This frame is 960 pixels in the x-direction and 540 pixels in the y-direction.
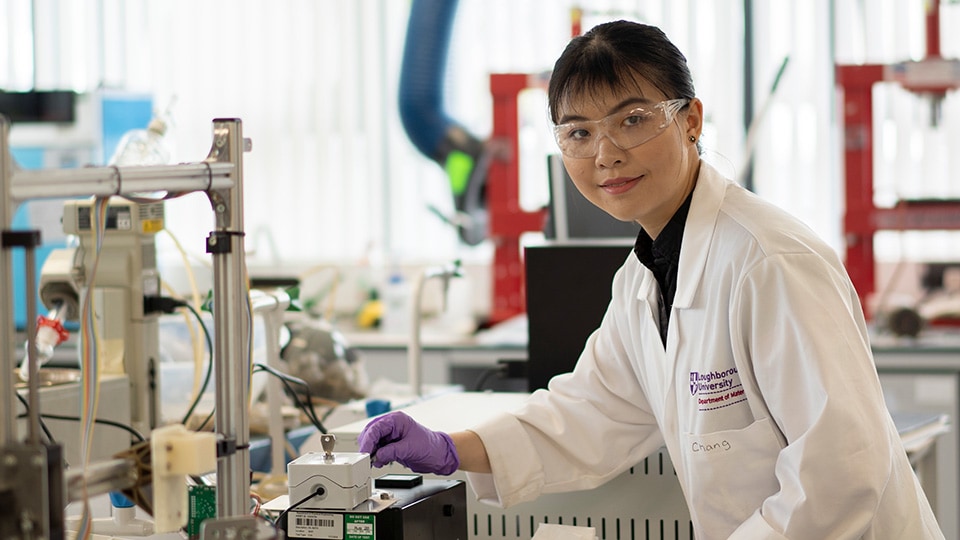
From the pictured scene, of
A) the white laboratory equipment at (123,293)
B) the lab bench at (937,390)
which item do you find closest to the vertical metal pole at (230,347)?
the white laboratory equipment at (123,293)

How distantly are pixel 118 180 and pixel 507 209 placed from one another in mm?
2724

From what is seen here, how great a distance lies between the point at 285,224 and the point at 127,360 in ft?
8.36

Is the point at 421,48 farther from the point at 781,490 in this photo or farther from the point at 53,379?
the point at 781,490

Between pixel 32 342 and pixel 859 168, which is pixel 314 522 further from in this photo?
pixel 859 168

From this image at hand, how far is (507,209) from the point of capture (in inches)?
143

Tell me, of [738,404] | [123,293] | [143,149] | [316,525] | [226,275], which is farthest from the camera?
[143,149]

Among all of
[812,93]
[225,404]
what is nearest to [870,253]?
[812,93]

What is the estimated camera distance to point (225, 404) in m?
1.02

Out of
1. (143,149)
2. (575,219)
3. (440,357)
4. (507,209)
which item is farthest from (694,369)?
(507,209)

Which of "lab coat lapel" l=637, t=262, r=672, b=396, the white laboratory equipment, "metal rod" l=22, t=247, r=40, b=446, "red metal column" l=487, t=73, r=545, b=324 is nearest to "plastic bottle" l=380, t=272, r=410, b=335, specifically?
"red metal column" l=487, t=73, r=545, b=324

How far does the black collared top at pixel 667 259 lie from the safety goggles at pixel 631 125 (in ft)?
0.41

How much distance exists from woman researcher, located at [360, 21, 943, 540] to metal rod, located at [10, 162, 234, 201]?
47cm

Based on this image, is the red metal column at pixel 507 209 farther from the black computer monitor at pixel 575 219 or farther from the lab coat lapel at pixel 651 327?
the lab coat lapel at pixel 651 327

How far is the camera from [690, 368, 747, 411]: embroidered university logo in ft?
4.24
